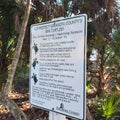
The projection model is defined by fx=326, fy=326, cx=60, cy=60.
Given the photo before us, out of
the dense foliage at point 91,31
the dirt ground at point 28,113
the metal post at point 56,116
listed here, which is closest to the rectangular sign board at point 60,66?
the metal post at point 56,116

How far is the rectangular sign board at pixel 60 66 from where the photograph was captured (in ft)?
9.32

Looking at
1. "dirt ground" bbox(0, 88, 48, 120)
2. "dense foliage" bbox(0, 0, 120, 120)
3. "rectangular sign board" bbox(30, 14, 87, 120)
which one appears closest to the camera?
→ "rectangular sign board" bbox(30, 14, 87, 120)

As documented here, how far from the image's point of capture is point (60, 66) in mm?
3070

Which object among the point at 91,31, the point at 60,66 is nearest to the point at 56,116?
the point at 60,66

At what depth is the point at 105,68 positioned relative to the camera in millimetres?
10680

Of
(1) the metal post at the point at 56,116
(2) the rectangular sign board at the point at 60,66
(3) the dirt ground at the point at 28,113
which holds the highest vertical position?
(2) the rectangular sign board at the point at 60,66

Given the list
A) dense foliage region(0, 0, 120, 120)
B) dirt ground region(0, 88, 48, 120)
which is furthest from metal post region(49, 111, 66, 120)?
dirt ground region(0, 88, 48, 120)

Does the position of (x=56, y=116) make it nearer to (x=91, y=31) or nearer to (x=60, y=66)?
(x=60, y=66)

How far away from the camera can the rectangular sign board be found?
9.32 feet

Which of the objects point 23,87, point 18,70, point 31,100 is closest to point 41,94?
point 31,100

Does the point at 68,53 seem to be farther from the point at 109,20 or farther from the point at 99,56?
the point at 99,56

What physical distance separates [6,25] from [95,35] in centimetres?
238

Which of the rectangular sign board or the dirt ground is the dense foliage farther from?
the rectangular sign board

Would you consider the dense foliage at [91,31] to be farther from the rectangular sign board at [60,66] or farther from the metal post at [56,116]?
the metal post at [56,116]
